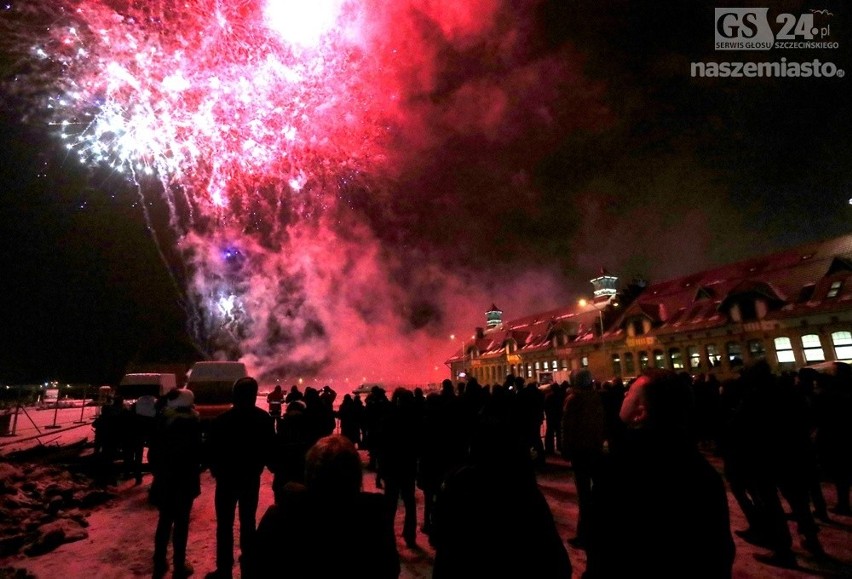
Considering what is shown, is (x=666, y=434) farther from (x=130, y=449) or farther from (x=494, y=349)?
(x=494, y=349)

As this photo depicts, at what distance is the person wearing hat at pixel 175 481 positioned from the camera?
17.6 feet

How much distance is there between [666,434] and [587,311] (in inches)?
1902

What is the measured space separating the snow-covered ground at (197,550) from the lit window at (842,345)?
67.9 feet

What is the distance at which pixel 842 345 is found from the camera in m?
23.9

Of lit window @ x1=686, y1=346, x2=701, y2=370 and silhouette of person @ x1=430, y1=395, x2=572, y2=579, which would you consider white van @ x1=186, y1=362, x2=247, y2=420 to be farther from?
lit window @ x1=686, y1=346, x2=701, y2=370

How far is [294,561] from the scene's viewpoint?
2.08 meters

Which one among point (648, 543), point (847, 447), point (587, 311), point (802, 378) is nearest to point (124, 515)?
point (648, 543)

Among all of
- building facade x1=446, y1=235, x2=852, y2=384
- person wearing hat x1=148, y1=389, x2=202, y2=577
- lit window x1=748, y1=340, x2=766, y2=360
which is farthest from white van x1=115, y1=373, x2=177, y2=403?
lit window x1=748, y1=340, x2=766, y2=360

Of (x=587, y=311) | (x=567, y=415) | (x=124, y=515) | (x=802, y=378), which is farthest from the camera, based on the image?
(x=587, y=311)

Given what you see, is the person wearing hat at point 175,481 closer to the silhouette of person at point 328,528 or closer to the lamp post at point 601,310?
the silhouette of person at point 328,528

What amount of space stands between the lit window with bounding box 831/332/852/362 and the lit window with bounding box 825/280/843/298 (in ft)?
7.99

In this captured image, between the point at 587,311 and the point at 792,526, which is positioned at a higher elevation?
the point at 587,311

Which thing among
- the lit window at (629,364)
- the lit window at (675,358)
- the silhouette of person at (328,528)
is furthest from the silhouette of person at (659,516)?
the lit window at (629,364)

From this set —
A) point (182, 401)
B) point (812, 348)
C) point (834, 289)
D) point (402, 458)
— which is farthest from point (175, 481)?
point (834, 289)
